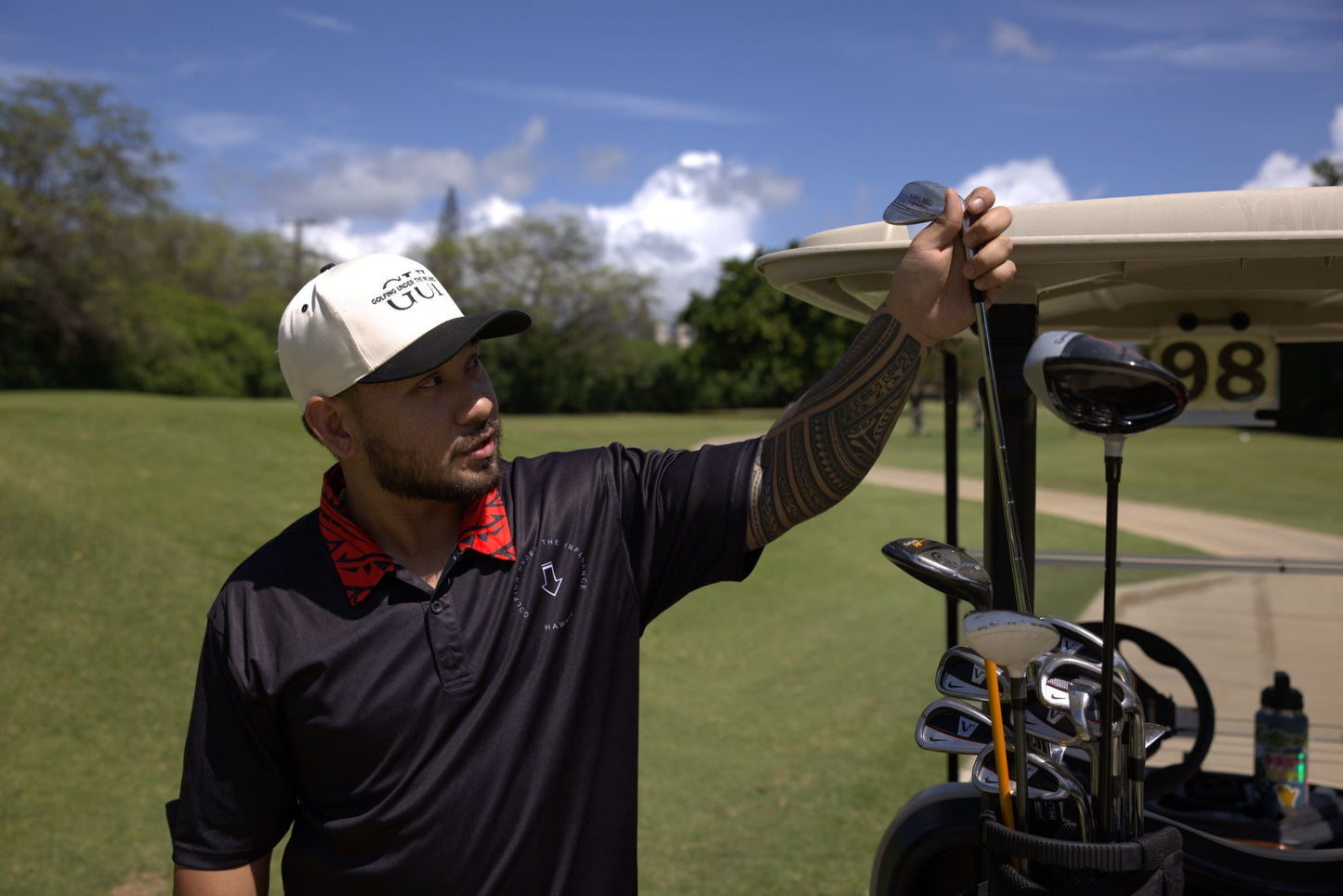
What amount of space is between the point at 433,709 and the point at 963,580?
2.81 feet

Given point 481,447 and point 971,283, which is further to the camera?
point 481,447

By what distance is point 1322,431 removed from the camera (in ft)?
104

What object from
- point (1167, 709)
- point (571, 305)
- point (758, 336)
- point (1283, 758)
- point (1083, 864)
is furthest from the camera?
point (571, 305)

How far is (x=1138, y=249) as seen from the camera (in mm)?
1854

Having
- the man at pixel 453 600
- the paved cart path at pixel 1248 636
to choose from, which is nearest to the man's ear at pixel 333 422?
the man at pixel 453 600

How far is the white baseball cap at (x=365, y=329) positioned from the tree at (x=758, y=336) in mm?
42543

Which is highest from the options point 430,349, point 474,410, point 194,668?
point 430,349

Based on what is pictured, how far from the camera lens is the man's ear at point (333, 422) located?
200 cm

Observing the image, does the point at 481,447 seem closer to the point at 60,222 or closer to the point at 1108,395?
the point at 1108,395

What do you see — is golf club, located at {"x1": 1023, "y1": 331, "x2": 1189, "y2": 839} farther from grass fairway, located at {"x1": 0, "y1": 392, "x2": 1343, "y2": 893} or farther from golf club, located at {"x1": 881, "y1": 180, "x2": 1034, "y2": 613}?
grass fairway, located at {"x1": 0, "y1": 392, "x2": 1343, "y2": 893}

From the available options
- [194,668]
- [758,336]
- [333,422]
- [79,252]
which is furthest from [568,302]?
[333,422]

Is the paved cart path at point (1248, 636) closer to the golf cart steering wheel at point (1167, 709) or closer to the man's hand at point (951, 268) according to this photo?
the golf cart steering wheel at point (1167, 709)

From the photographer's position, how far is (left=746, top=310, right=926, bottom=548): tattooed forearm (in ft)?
5.98

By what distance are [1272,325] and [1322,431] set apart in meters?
33.1
